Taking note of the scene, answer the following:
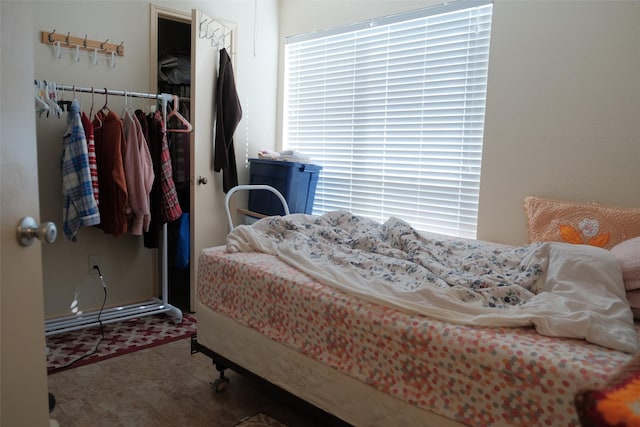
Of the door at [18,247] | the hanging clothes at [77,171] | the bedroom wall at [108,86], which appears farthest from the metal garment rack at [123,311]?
A: the door at [18,247]

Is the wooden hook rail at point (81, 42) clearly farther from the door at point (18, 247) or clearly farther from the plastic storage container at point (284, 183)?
the door at point (18, 247)

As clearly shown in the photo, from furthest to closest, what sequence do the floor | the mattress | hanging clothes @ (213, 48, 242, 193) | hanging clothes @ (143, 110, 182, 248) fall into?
hanging clothes @ (213, 48, 242, 193), hanging clothes @ (143, 110, 182, 248), the floor, the mattress

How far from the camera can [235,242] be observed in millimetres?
2277

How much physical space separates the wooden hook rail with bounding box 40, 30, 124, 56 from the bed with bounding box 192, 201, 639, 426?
1.70 m

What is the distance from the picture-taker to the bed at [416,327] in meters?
1.22

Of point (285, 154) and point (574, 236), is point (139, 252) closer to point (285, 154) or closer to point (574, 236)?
point (285, 154)

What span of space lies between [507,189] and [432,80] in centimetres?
90

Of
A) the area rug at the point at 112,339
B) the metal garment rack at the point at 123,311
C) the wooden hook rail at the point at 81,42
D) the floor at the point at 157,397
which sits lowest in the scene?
the floor at the point at 157,397

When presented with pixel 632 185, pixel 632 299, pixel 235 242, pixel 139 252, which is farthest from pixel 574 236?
pixel 139 252

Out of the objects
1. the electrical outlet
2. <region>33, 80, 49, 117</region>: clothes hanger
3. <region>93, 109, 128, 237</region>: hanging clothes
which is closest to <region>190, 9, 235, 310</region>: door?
<region>93, 109, 128, 237</region>: hanging clothes

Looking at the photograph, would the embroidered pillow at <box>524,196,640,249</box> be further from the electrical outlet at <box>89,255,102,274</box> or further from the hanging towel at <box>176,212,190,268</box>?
the electrical outlet at <box>89,255,102,274</box>

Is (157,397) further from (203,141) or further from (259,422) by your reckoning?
(203,141)

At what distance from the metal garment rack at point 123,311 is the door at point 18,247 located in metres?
1.83

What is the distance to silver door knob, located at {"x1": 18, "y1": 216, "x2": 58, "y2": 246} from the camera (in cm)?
100
